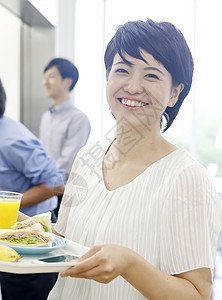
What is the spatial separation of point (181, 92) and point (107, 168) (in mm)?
333

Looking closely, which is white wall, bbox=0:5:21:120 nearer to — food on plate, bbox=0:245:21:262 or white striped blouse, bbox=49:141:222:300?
white striped blouse, bbox=49:141:222:300

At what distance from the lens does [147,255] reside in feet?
3.30

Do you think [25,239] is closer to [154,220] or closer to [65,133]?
[154,220]

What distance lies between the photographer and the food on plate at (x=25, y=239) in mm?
940

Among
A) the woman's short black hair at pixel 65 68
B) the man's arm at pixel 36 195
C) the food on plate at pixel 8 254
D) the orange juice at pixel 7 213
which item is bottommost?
the man's arm at pixel 36 195

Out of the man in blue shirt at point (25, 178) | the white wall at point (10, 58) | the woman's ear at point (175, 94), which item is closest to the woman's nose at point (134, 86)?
the woman's ear at point (175, 94)

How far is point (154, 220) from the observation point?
101cm

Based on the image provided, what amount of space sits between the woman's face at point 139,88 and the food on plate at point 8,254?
493 mm

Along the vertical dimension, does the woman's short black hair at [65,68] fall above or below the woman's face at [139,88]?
above

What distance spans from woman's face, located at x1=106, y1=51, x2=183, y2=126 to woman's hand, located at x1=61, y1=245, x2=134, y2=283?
1.42ft

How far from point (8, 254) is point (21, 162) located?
39.8 inches

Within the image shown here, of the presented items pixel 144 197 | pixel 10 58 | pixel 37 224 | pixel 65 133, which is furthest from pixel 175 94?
pixel 10 58

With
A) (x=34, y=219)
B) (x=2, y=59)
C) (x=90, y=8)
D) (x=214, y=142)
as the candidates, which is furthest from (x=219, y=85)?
(x=34, y=219)

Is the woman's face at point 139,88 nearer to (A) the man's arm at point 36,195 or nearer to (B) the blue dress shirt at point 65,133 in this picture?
(A) the man's arm at point 36,195
